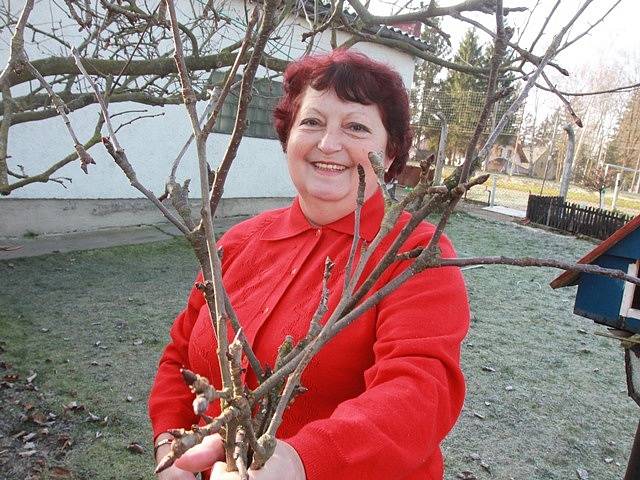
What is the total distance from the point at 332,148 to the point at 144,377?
387cm

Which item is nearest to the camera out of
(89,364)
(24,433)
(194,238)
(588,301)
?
(194,238)

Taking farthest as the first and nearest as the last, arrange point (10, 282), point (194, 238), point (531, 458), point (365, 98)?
point (10, 282), point (531, 458), point (365, 98), point (194, 238)

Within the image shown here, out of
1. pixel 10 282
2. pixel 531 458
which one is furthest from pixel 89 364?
pixel 531 458

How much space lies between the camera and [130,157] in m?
9.20

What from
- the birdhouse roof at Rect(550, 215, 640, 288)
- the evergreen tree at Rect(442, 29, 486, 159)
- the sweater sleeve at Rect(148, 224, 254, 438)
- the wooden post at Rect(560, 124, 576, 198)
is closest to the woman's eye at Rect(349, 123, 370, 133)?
the sweater sleeve at Rect(148, 224, 254, 438)

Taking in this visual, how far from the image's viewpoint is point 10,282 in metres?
6.64

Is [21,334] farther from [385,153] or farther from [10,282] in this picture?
[385,153]

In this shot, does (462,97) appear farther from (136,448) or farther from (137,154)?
(136,448)

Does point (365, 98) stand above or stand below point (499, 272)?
above

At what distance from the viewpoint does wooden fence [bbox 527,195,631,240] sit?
14.4 metres

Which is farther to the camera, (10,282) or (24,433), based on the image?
(10,282)

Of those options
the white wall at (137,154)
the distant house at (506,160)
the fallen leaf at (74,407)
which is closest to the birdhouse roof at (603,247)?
the fallen leaf at (74,407)

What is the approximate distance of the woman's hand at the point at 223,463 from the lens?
3.01ft

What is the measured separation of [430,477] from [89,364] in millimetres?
4173
